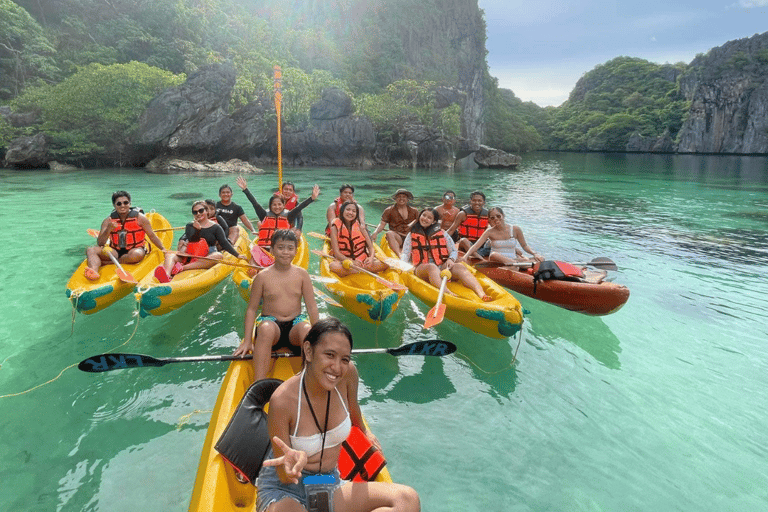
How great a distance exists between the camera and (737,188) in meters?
22.5

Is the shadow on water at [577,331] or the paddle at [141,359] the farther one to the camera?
the shadow on water at [577,331]

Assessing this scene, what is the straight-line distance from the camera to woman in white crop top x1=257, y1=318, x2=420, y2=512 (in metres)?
1.85

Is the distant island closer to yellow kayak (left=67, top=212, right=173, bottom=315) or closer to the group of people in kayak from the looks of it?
the group of people in kayak

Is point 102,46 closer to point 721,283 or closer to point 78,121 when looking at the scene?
point 78,121

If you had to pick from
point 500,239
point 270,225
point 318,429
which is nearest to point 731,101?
point 500,239

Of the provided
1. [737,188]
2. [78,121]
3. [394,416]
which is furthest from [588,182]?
[78,121]

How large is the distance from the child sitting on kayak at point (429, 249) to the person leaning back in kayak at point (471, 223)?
3.86 feet

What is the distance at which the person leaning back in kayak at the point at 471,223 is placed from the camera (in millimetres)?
6793

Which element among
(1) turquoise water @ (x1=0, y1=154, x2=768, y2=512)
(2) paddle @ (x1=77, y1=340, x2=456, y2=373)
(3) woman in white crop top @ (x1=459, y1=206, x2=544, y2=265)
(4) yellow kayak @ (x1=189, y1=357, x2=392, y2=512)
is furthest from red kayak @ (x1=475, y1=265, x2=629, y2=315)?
(4) yellow kayak @ (x1=189, y1=357, x2=392, y2=512)

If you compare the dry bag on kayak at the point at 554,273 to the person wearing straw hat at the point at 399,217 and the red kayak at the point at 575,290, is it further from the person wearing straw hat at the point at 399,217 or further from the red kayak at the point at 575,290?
the person wearing straw hat at the point at 399,217

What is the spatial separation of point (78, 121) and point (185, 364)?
2787 cm

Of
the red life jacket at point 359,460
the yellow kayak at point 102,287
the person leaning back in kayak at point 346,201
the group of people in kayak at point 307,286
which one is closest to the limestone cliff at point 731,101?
the group of people in kayak at point 307,286

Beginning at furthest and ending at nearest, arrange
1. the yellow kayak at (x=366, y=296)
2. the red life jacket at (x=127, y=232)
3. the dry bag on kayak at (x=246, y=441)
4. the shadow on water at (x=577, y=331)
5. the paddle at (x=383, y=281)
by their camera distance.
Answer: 1. the red life jacket at (x=127, y=232)
2. the shadow on water at (x=577, y=331)
3. the paddle at (x=383, y=281)
4. the yellow kayak at (x=366, y=296)
5. the dry bag on kayak at (x=246, y=441)

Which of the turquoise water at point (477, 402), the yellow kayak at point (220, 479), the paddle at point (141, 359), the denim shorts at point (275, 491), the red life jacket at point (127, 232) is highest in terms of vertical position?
the red life jacket at point (127, 232)
